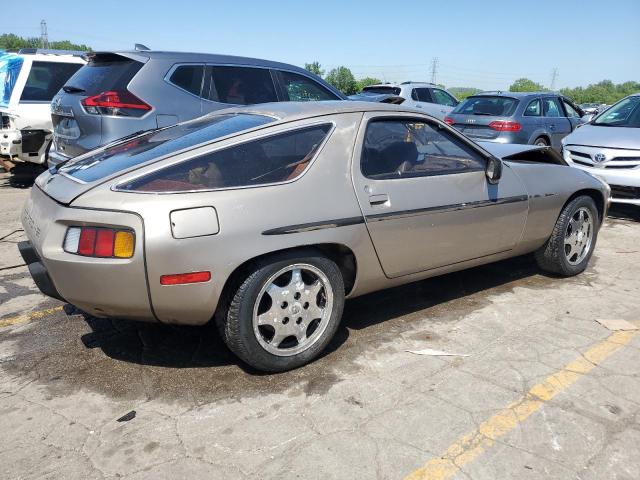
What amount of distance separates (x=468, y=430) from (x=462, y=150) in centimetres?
212

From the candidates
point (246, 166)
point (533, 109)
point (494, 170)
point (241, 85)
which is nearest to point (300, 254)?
point (246, 166)

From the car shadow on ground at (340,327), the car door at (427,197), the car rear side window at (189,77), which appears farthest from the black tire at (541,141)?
the car rear side window at (189,77)

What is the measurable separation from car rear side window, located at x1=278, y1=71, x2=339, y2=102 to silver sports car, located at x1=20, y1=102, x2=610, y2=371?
112 inches

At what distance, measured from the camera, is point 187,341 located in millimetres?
3617

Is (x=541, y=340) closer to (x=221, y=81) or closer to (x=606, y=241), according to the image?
(x=606, y=241)

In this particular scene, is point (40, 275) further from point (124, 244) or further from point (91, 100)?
point (91, 100)

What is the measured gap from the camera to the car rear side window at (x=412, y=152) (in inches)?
140

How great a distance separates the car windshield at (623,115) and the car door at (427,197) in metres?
4.95

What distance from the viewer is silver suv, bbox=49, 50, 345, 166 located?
17.9ft

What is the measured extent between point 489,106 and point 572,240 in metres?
6.00

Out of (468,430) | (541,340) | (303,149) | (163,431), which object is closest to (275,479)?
(163,431)

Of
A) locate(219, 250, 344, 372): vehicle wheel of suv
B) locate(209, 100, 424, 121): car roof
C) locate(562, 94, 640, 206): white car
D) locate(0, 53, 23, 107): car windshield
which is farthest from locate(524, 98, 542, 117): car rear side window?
locate(0, 53, 23, 107): car windshield

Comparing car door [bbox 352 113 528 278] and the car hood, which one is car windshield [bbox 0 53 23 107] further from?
the car hood

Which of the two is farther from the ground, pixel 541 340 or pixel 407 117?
pixel 407 117
